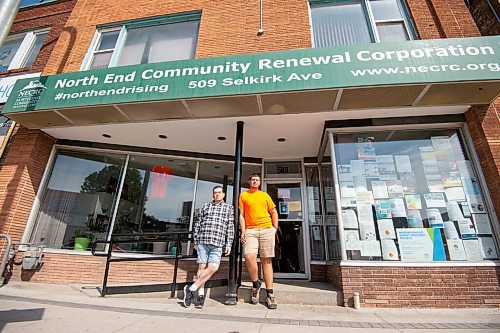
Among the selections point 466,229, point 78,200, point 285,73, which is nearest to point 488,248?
point 466,229

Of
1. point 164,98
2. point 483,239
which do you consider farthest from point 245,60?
point 483,239

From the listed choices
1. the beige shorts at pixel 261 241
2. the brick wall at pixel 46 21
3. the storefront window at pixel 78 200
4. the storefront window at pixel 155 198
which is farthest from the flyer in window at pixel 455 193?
the brick wall at pixel 46 21

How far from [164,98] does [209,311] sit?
11.2 ft

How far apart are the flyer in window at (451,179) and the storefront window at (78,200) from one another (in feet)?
23.3

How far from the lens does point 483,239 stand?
4.16 m

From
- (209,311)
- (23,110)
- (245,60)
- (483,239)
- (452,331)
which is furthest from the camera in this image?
(23,110)

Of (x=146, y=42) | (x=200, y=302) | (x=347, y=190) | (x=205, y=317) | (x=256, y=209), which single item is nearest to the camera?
(x=205, y=317)

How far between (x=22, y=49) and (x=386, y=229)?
1112 cm

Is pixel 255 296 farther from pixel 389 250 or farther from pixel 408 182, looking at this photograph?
pixel 408 182

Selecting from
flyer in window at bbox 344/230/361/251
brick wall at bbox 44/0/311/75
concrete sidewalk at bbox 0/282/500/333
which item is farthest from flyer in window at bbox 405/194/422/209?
brick wall at bbox 44/0/311/75

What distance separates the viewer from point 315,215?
632cm

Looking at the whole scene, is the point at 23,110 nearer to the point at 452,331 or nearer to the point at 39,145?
the point at 39,145

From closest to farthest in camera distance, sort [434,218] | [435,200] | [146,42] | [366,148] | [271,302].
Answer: [271,302]
[434,218]
[435,200]
[366,148]
[146,42]

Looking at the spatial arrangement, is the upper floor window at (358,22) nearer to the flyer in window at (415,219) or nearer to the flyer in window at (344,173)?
the flyer in window at (344,173)
